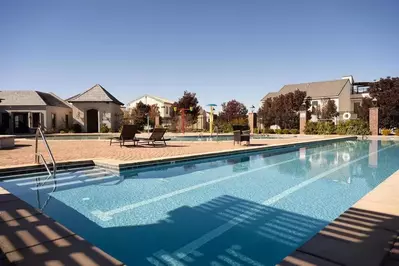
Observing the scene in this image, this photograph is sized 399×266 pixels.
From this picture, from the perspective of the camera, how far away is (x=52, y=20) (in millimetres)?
14742

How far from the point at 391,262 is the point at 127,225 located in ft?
9.72

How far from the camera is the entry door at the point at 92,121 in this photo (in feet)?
97.6

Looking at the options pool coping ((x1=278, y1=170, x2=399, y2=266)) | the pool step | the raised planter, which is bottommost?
the pool step

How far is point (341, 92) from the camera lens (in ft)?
125

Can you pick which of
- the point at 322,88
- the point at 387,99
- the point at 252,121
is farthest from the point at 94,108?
the point at 322,88

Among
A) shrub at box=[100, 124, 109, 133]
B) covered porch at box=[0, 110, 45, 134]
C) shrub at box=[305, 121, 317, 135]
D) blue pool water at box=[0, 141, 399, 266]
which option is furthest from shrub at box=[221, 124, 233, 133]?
blue pool water at box=[0, 141, 399, 266]

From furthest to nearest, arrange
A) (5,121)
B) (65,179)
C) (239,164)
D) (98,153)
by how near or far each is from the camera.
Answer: (5,121) < (98,153) < (239,164) < (65,179)

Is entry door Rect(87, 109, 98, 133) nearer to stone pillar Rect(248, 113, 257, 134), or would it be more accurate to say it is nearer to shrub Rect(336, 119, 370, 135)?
stone pillar Rect(248, 113, 257, 134)

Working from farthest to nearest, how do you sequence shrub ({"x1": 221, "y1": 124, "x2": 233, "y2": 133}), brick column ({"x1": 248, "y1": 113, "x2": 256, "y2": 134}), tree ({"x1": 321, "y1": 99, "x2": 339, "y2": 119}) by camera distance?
tree ({"x1": 321, "y1": 99, "x2": 339, "y2": 119})
brick column ({"x1": 248, "y1": 113, "x2": 256, "y2": 134})
shrub ({"x1": 221, "y1": 124, "x2": 233, "y2": 133})

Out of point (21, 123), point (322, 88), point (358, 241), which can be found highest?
point (322, 88)

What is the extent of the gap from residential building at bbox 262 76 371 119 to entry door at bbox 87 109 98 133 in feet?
97.1

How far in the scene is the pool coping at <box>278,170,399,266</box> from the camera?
2.10 metres

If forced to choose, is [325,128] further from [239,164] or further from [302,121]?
[239,164]

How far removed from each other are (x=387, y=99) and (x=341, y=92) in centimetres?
1171
